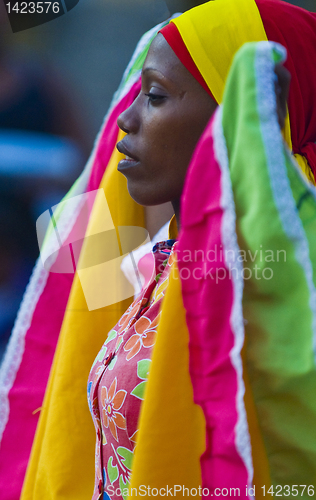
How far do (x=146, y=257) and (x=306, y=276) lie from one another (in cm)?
57

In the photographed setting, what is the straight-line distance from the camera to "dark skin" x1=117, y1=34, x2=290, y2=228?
701 mm

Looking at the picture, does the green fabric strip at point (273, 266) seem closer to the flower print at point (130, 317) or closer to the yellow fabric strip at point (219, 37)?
the yellow fabric strip at point (219, 37)

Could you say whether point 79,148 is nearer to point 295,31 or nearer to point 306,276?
point 295,31

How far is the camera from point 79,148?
4.89 ft

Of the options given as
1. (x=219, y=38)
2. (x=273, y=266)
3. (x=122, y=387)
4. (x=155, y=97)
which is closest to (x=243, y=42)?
(x=219, y=38)

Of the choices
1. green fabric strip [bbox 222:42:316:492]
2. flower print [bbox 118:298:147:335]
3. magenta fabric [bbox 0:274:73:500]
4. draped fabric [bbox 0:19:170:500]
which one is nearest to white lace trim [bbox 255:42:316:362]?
green fabric strip [bbox 222:42:316:492]

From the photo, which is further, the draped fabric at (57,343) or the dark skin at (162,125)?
the draped fabric at (57,343)

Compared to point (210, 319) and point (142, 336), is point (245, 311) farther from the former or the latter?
point (142, 336)

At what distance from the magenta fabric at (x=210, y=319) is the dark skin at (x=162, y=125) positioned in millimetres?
225

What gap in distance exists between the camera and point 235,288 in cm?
45

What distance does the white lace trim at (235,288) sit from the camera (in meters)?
0.43

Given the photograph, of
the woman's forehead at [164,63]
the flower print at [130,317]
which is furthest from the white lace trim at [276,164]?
the flower print at [130,317]

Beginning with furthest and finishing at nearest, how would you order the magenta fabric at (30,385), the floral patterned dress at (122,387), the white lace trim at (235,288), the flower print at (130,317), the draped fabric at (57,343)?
the magenta fabric at (30,385) → the draped fabric at (57,343) → the flower print at (130,317) → the floral patterned dress at (122,387) → the white lace trim at (235,288)

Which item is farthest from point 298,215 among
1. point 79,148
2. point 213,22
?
point 79,148
